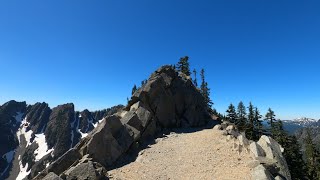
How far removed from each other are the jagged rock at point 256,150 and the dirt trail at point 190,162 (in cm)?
69

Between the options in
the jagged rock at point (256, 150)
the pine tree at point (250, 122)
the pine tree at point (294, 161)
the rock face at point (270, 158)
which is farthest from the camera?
the pine tree at point (250, 122)

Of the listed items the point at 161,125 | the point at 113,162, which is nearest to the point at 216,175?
the point at 113,162

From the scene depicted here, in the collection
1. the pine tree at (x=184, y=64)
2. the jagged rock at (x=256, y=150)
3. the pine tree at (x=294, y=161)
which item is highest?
the pine tree at (x=184, y=64)

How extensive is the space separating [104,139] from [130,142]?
159 inches

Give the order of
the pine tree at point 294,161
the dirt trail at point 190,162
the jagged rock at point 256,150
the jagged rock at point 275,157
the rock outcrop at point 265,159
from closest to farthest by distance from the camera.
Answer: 1. the rock outcrop at point 265,159
2. the jagged rock at point 275,157
3. the dirt trail at point 190,162
4. the jagged rock at point 256,150
5. the pine tree at point 294,161

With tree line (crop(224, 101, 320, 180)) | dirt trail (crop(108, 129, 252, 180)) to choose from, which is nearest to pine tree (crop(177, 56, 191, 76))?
tree line (crop(224, 101, 320, 180))

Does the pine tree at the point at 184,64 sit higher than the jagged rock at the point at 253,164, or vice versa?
the pine tree at the point at 184,64

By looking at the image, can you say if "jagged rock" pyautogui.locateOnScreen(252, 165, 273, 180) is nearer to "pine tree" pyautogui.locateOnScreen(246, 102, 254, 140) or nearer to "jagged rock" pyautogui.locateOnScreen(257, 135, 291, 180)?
"jagged rock" pyautogui.locateOnScreen(257, 135, 291, 180)

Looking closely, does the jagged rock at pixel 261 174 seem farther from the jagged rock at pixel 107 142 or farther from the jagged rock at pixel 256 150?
the jagged rock at pixel 107 142

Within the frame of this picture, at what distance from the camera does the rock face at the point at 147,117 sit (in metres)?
30.1

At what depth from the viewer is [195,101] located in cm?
5541

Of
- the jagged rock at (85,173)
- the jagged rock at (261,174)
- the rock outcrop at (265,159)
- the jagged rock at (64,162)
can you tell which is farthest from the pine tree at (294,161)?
the jagged rock at (64,162)

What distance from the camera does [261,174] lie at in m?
22.2

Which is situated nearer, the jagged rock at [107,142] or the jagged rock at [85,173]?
the jagged rock at [85,173]
